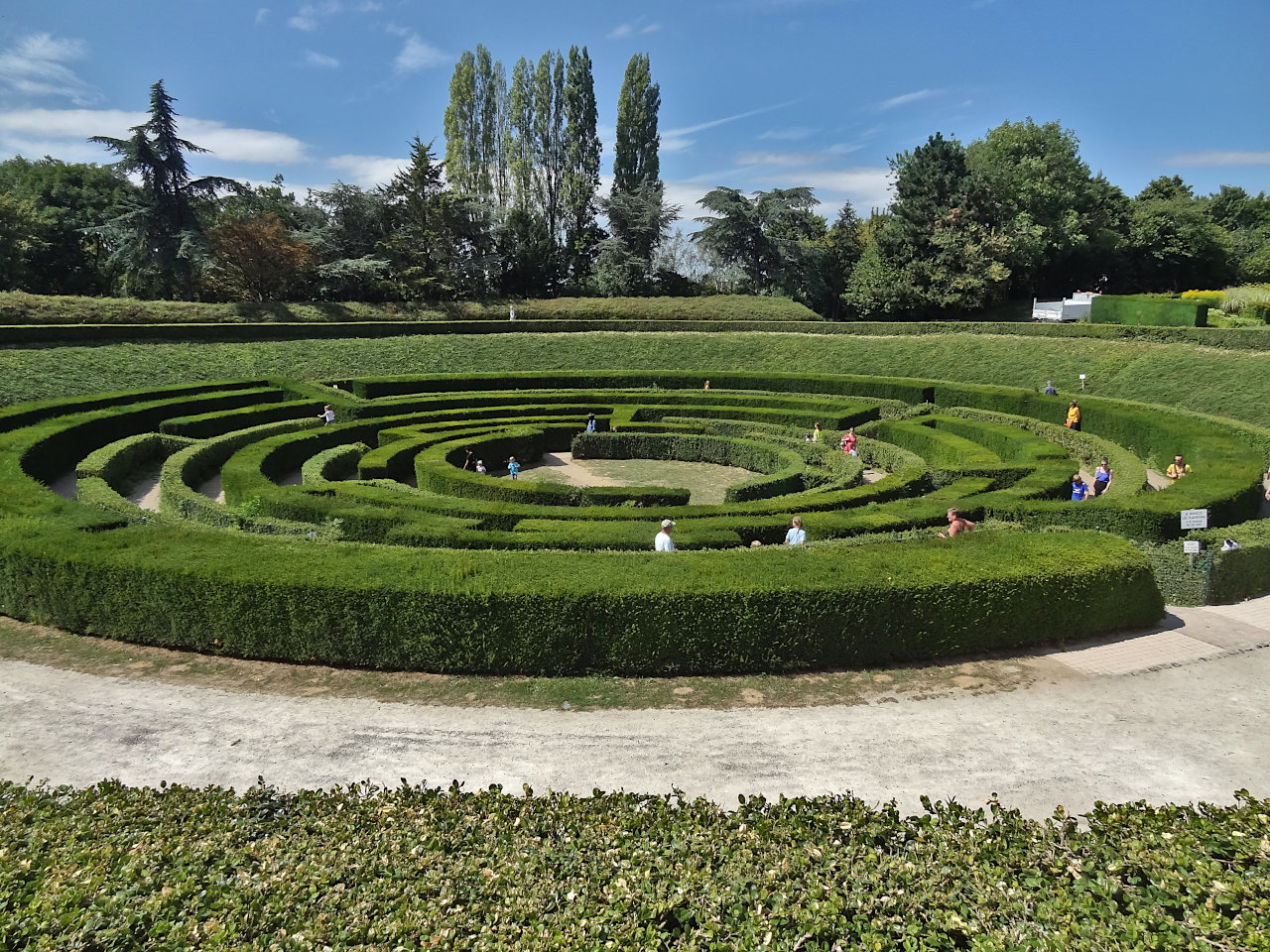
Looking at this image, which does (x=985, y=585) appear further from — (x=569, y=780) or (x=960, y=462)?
(x=960, y=462)

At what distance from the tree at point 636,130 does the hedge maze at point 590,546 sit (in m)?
48.6

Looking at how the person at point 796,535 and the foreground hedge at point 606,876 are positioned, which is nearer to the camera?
the foreground hedge at point 606,876

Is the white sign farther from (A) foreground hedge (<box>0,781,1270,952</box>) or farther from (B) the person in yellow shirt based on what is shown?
(A) foreground hedge (<box>0,781,1270,952</box>)

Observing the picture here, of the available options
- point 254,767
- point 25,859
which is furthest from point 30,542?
point 25,859

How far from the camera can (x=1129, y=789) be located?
8195 mm

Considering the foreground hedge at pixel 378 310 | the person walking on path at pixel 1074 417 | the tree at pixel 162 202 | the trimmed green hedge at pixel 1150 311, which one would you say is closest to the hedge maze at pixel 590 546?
the person walking on path at pixel 1074 417

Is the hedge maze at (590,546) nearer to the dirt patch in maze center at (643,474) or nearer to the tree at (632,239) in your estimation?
the dirt patch in maze center at (643,474)

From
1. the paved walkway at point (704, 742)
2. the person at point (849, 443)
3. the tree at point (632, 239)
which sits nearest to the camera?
the paved walkway at point (704, 742)

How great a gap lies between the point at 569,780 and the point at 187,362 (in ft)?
→ 116

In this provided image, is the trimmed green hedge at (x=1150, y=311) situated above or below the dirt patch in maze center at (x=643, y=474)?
above

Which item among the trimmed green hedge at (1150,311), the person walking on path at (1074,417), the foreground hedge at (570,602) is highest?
the trimmed green hedge at (1150,311)

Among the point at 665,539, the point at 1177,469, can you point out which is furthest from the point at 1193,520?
the point at 665,539

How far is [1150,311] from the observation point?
40844 millimetres

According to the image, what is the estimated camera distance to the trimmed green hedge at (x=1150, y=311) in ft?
125
